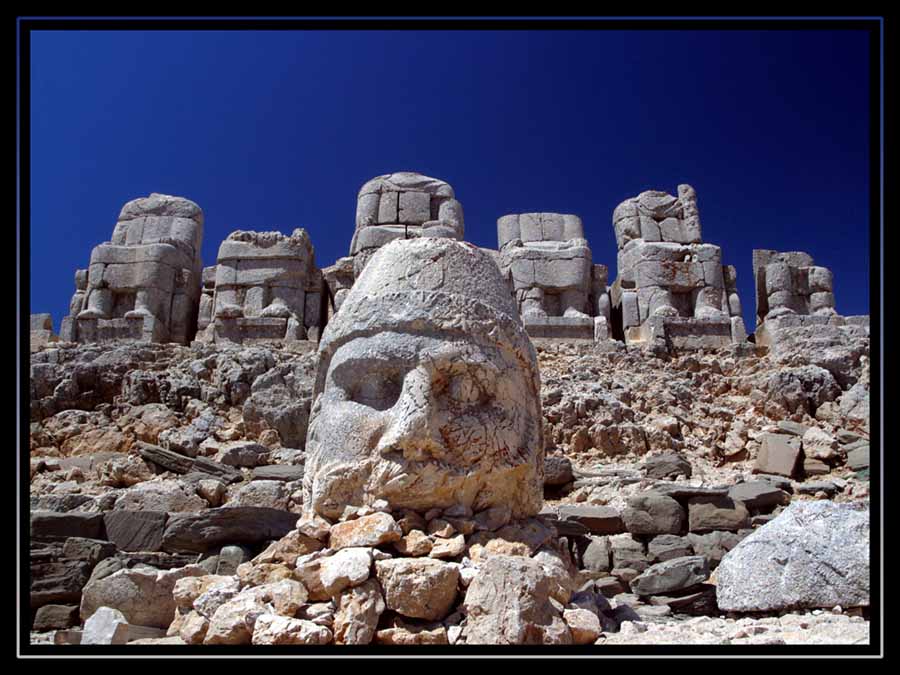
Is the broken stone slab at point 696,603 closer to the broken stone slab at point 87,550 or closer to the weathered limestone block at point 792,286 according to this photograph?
the broken stone slab at point 87,550

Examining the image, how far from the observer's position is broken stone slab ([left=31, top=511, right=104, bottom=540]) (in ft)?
17.9

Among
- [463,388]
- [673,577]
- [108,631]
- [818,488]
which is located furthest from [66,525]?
[818,488]

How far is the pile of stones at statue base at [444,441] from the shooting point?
3146 mm

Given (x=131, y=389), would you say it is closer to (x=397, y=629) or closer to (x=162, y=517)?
(x=162, y=517)

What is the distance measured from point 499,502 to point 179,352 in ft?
28.6

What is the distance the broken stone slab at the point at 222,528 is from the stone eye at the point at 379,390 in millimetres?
2171

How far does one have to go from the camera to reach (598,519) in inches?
247

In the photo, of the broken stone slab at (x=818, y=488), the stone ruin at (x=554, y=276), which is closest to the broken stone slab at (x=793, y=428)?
the broken stone slab at (x=818, y=488)

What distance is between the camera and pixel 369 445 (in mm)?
3602

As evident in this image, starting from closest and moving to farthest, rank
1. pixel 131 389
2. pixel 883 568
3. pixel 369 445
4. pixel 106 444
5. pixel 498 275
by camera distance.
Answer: pixel 883 568 < pixel 369 445 < pixel 498 275 < pixel 106 444 < pixel 131 389

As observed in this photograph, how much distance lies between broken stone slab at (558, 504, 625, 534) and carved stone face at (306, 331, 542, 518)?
2.57 meters
